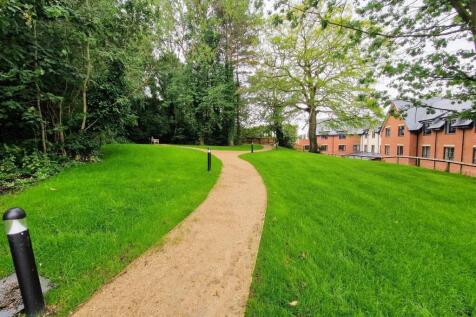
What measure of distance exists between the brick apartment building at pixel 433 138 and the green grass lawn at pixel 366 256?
11.6 meters

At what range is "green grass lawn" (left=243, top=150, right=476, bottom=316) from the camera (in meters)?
2.01

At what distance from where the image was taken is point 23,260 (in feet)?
5.85

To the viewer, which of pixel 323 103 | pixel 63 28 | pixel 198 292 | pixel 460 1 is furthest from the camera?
pixel 323 103

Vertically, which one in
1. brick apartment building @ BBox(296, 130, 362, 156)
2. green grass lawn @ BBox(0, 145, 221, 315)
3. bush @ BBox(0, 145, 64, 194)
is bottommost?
brick apartment building @ BBox(296, 130, 362, 156)

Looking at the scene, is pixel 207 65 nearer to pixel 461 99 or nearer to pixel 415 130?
pixel 461 99

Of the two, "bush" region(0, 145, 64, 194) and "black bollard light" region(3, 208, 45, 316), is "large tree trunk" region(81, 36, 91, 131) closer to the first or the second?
"bush" region(0, 145, 64, 194)

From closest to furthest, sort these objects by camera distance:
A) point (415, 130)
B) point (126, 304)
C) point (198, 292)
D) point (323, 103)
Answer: point (126, 304), point (198, 292), point (323, 103), point (415, 130)

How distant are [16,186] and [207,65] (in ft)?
58.6

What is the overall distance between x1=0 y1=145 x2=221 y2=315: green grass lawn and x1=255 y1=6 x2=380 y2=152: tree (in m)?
13.7

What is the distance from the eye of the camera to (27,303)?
1814 mm

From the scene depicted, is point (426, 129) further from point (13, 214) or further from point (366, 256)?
point (13, 214)

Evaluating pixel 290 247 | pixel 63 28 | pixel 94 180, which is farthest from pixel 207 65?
pixel 290 247

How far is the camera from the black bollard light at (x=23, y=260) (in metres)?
1.73

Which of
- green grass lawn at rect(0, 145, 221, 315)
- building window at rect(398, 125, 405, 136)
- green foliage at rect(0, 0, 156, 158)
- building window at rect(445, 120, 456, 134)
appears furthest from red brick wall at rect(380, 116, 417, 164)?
green grass lawn at rect(0, 145, 221, 315)
